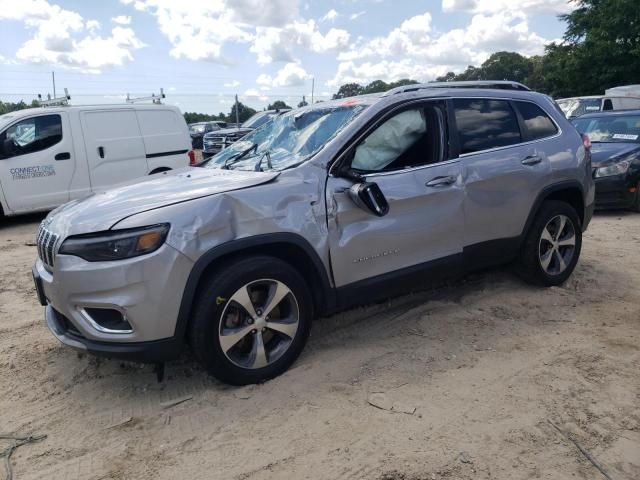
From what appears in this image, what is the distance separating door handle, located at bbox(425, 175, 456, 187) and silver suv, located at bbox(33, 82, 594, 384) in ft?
0.03

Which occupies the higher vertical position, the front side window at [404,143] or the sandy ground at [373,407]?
the front side window at [404,143]

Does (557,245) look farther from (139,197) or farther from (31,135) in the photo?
(31,135)

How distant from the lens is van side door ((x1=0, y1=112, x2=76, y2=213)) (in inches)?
325

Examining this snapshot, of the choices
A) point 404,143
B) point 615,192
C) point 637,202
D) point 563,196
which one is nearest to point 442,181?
point 404,143

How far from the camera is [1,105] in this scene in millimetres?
21906

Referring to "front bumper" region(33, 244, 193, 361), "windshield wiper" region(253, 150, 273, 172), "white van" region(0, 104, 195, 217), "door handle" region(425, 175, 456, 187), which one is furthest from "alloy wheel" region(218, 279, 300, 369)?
"white van" region(0, 104, 195, 217)

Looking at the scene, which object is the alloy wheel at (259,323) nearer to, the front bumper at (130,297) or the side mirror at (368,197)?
the front bumper at (130,297)

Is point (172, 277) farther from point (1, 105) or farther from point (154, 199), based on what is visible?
point (1, 105)

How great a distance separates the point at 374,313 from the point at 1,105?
75.3 feet

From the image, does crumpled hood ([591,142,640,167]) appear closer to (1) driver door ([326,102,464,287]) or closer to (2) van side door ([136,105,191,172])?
(1) driver door ([326,102,464,287])

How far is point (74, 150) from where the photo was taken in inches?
344

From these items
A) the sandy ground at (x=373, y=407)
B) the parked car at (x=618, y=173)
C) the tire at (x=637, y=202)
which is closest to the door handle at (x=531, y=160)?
the sandy ground at (x=373, y=407)

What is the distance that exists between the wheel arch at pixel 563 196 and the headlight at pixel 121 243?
10.0 ft

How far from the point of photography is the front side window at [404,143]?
11.9 feet
